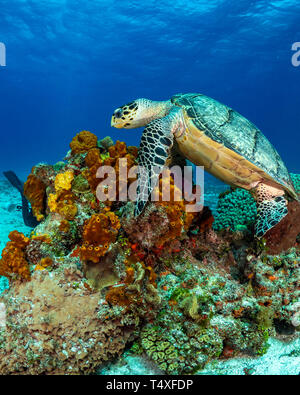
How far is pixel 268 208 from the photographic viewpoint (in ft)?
11.2

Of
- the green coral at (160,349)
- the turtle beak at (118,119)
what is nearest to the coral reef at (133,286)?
the green coral at (160,349)

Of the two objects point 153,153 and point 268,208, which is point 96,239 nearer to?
point 153,153

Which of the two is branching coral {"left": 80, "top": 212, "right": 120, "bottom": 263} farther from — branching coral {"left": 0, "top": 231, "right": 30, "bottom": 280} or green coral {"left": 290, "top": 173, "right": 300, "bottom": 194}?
green coral {"left": 290, "top": 173, "right": 300, "bottom": 194}

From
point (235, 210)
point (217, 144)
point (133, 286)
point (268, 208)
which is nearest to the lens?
point (133, 286)

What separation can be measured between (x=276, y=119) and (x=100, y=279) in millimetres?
131984

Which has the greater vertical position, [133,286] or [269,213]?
[269,213]

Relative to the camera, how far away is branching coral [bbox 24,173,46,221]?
3.35m

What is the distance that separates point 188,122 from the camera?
3.31 metres

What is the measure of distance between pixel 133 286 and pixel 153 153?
1.58 metres

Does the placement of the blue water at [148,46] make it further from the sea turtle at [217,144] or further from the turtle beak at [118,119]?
the sea turtle at [217,144]

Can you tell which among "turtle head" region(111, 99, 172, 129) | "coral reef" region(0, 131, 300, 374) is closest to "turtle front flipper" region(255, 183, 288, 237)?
"coral reef" region(0, 131, 300, 374)

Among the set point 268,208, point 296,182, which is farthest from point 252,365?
point 296,182

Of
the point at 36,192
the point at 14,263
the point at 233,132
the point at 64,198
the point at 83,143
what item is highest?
the point at 233,132

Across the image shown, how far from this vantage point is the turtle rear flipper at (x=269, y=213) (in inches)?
121
